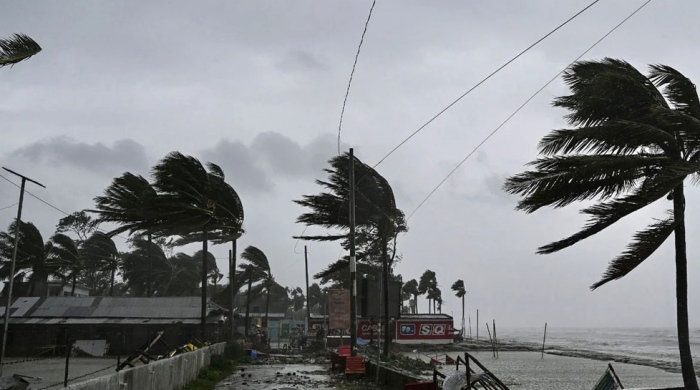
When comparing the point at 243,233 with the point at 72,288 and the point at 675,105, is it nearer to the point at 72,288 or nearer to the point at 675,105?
the point at 675,105

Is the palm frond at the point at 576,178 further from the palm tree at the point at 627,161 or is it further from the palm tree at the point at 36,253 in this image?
the palm tree at the point at 36,253

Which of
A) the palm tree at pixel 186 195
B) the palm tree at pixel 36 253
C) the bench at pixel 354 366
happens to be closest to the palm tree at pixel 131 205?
the palm tree at pixel 186 195

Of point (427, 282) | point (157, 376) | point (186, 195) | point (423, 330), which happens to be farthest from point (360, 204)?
point (427, 282)

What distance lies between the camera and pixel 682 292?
32.6 feet

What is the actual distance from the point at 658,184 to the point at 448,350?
4403 centimetres

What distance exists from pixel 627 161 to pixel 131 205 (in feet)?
82.8

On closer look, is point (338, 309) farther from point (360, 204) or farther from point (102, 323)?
point (102, 323)

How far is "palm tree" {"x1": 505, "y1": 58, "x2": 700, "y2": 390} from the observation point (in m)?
8.84

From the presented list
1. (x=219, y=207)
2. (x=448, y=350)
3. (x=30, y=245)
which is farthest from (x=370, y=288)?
(x=30, y=245)

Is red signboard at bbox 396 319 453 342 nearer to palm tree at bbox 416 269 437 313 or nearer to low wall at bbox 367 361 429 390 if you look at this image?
low wall at bbox 367 361 429 390

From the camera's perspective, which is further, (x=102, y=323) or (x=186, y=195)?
(x=102, y=323)

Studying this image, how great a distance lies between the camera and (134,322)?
33.7 meters

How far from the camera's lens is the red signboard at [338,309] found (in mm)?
32562

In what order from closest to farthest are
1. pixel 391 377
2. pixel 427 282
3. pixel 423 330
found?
pixel 391 377, pixel 423 330, pixel 427 282
